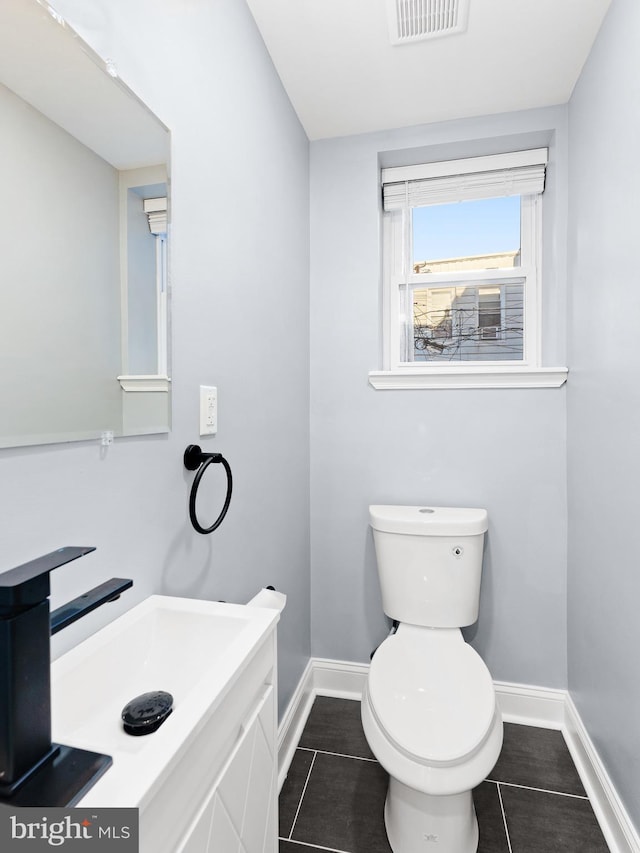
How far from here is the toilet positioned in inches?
43.2

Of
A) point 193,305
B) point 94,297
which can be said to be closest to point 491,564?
point 193,305

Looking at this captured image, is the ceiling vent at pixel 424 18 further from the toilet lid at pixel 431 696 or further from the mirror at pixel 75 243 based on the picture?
the toilet lid at pixel 431 696

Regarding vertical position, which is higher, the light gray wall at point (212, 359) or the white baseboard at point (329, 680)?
the light gray wall at point (212, 359)

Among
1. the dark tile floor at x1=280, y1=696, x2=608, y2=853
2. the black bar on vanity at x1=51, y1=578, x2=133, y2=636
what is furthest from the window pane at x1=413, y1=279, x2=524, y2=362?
the black bar on vanity at x1=51, y1=578, x2=133, y2=636

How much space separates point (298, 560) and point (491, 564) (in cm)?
78

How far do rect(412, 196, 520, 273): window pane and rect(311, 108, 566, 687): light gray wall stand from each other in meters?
0.15

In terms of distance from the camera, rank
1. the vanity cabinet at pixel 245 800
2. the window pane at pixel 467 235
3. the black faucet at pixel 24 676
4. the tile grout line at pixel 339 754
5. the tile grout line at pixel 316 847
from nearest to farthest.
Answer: the black faucet at pixel 24 676, the vanity cabinet at pixel 245 800, the tile grout line at pixel 316 847, the tile grout line at pixel 339 754, the window pane at pixel 467 235

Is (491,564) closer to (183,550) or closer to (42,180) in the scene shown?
(183,550)

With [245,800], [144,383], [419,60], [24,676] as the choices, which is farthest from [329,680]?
[419,60]

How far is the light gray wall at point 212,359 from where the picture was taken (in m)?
0.72

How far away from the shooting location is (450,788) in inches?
41.6

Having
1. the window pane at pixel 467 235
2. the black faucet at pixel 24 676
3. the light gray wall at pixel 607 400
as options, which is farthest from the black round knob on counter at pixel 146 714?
the window pane at pixel 467 235

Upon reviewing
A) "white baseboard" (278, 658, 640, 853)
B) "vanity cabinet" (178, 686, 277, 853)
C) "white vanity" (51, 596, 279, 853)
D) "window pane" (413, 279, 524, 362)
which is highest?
"window pane" (413, 279, 524, 362)

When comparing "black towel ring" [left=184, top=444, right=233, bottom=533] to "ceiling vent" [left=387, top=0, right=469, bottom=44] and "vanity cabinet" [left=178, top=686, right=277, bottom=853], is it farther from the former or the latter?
"ceiling vent" [left=387, top=0, right=469, bottom=44]
